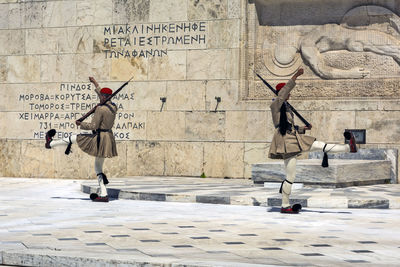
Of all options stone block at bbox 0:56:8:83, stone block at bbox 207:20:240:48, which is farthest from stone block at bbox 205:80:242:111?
stone block at bbox 0:56:8:83

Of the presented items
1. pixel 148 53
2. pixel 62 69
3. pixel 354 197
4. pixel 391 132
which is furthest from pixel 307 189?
pixel 62 69

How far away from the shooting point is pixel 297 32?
58.4ft

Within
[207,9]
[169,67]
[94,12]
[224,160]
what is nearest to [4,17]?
[94,12]

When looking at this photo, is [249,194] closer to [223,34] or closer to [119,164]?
[223,34]

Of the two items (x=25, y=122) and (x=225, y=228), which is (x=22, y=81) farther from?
(x=225, y=228)

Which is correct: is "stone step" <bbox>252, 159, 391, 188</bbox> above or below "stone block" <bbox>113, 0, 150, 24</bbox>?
below

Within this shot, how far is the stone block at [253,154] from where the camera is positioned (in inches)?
672

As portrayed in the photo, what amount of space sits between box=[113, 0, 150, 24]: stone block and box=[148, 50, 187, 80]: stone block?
1031mm

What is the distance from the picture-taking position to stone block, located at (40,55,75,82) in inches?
731

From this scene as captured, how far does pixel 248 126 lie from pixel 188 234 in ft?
29.7

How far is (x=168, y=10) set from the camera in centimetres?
1792

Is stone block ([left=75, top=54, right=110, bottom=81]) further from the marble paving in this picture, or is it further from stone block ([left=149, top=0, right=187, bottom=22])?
the marble paving

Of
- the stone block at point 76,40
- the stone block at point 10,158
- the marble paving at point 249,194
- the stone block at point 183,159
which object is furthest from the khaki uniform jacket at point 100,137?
the stone block at point 10,158

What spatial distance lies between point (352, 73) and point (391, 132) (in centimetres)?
166
